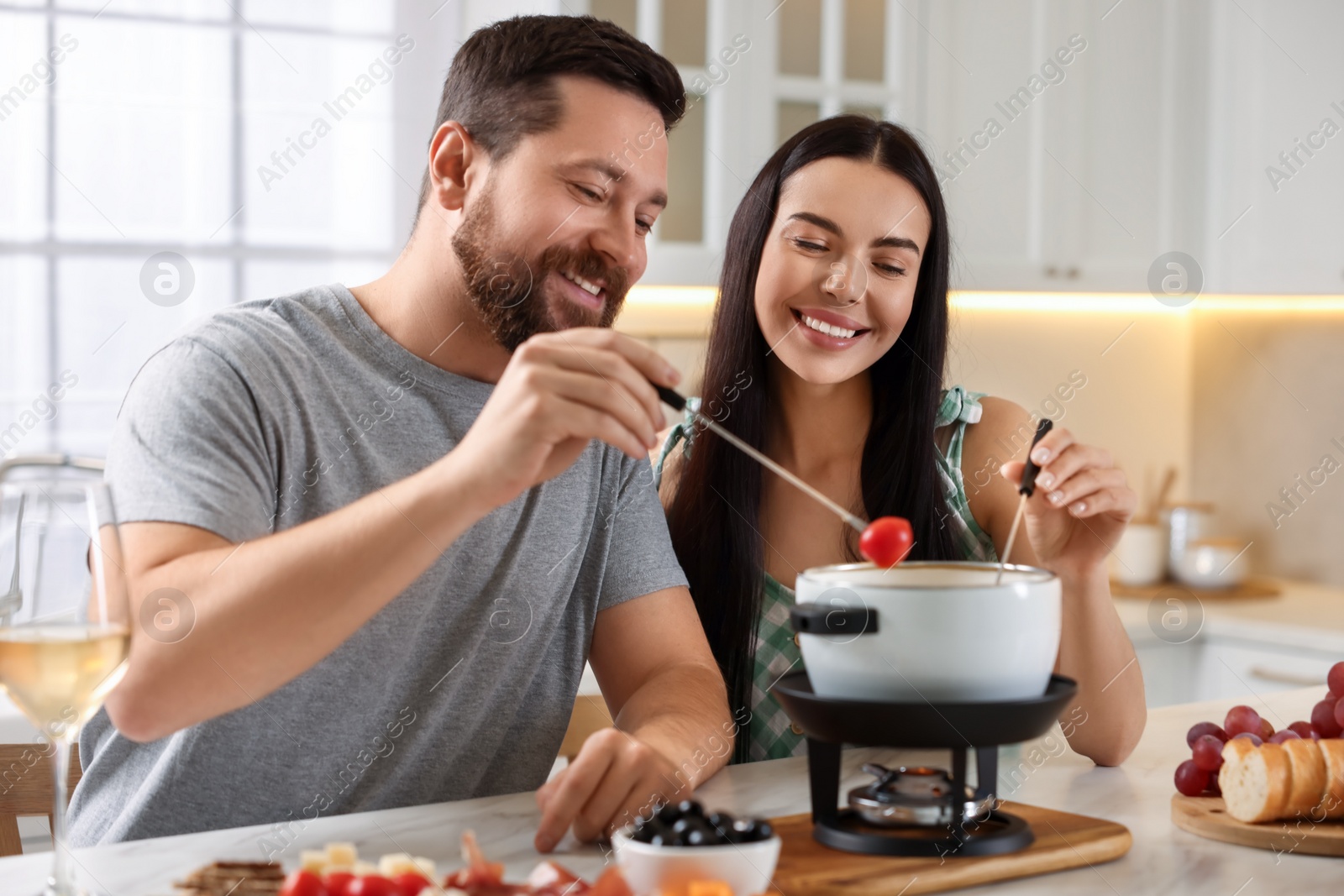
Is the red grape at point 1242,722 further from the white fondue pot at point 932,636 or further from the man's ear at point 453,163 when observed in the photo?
the man's ear at point 453,163

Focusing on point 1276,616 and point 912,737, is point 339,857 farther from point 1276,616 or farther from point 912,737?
point 1276,616

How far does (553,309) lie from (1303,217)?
7.84 feet

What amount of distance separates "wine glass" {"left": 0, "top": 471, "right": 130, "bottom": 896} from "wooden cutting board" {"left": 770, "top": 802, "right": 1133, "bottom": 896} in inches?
18.4

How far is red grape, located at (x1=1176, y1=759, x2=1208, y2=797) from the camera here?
44.8 inches

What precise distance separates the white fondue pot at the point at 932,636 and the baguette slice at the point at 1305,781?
0.24 m

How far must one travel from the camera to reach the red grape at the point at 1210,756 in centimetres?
113

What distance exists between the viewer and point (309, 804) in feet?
4.44

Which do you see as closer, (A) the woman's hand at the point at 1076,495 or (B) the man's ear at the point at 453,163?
(A) the woman's hand at the point at 1076,495

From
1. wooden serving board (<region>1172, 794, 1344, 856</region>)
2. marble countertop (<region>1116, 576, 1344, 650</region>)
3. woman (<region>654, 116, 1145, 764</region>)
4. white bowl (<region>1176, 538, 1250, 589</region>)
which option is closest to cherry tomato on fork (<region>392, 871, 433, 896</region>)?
wooden serving board (<region>1172, 794, 1344, 856</region>)

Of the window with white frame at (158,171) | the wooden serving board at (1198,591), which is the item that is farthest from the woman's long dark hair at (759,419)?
the wooden serving board at (1198,591)

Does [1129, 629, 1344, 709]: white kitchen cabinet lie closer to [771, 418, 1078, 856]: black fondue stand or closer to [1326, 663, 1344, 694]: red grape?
[1326, 663, 1344, 694]: red grape

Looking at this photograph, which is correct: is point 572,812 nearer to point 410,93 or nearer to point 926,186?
point 926,186

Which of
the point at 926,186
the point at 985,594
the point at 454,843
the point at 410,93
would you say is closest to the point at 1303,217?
the point at 926,186

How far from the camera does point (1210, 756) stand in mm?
1131
